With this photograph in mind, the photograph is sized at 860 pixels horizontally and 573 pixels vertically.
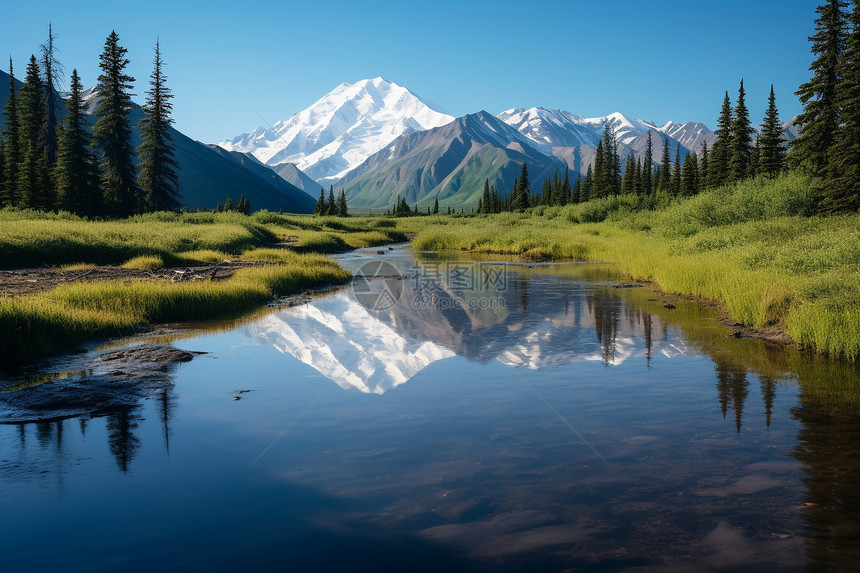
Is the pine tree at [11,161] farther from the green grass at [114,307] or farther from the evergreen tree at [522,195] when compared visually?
the evergreen tree at [522,195]

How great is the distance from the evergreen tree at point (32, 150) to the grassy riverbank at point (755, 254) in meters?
38.9

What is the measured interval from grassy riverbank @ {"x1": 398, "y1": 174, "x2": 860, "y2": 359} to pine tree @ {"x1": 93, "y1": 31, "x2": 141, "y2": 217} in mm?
33661

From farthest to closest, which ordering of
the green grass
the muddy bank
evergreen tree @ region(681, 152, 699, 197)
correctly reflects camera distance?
evergreen tree @ region(681, 152, 699, 197) → the green grass → the muddy bank

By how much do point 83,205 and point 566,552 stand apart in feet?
174

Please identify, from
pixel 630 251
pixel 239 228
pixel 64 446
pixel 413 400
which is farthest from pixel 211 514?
pixel 239 228

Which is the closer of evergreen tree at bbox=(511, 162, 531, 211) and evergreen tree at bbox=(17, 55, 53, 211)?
evergreen tree at bbox=(17, 55, 53, 211)

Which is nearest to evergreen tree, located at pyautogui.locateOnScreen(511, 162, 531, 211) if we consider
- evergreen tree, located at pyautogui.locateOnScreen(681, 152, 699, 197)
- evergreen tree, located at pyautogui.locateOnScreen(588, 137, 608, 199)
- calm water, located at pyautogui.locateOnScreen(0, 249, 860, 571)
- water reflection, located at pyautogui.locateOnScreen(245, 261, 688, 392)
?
evergreen tree, located at pyautogui.locateOnScreen(588, 137, 608, 199)

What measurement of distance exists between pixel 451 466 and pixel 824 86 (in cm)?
4621

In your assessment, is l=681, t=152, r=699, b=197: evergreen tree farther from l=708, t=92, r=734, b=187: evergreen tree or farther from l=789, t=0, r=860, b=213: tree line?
l=789, t=0, r=860, b=213: tree line

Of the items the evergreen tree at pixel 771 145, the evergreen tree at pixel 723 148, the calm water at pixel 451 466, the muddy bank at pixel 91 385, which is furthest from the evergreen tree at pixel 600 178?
the muddy bank at pixel 91 385

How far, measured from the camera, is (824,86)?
41.5 metres

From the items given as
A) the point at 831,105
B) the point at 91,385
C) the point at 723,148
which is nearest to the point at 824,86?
the point at 831,105

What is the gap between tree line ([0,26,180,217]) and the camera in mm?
48312

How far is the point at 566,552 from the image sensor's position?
6.34 metres
